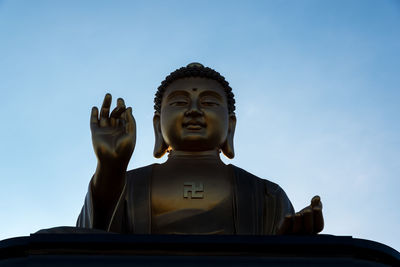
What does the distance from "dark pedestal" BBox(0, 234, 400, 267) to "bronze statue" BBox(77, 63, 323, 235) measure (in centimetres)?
41

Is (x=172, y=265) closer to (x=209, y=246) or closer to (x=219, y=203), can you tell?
(x=209, y=246)

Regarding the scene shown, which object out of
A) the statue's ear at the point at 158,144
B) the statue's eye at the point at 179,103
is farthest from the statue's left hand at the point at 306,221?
the statue's ear at the point at 158,144

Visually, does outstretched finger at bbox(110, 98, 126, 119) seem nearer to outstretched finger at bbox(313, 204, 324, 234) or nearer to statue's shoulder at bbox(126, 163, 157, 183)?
statue's shoulder at bbox(126, 163, 157, 183)

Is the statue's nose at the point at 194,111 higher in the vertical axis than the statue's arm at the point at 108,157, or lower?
higher

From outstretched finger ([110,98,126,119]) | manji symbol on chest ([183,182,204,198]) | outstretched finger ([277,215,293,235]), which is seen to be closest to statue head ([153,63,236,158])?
A: manji symbol on chest ([183,182,204,198])

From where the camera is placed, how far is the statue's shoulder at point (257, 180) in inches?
282

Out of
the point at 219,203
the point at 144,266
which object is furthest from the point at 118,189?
the point at 144,266

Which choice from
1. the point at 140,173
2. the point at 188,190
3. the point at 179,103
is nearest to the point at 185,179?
the point at 188,190

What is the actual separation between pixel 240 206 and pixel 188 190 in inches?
17.7

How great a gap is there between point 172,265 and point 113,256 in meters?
0.36

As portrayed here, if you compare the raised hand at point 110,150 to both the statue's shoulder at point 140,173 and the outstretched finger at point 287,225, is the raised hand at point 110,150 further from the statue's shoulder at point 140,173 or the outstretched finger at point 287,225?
the outstretched finger at point 287,225

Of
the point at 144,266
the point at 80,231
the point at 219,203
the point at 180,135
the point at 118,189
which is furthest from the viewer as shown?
the point at 180,135

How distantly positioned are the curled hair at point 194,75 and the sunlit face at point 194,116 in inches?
2.4

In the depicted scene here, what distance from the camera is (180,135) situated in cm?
734
